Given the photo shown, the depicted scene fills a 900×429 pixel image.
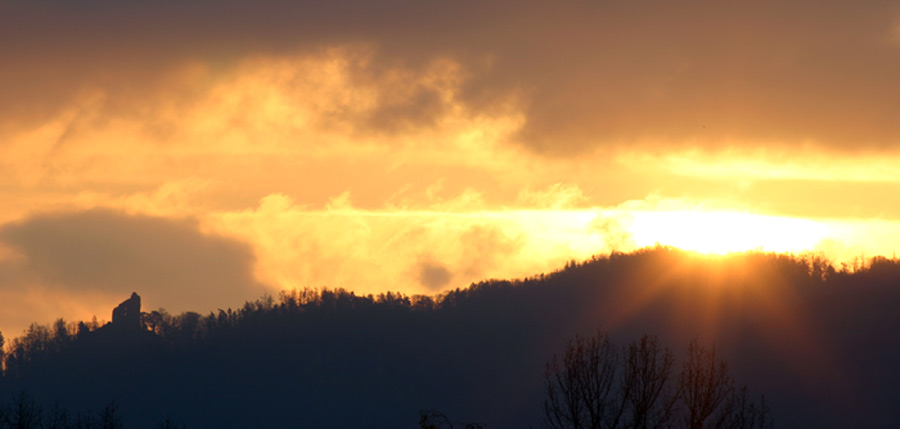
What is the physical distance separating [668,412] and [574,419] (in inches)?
187

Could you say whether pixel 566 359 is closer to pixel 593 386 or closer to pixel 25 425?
pixel 593 386

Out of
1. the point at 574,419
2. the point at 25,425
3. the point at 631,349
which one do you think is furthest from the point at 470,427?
the point at 25,425

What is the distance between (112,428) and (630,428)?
77.1 m

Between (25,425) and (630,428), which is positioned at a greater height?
(25,425)

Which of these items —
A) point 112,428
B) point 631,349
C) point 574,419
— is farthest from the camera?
point 112,428

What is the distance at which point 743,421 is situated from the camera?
59.0 meters

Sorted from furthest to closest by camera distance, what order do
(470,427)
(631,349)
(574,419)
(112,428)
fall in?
(112,428) < (631,349) < (574,419) < (470,427)

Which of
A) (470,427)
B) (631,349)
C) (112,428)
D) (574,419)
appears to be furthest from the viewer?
(112,428)

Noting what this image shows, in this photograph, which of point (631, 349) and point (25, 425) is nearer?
point (631, 349)

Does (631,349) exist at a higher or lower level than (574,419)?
higher

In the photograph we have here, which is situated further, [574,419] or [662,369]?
[662,369]

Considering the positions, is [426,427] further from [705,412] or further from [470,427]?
[705,412]

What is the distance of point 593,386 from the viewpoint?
53.7 meters

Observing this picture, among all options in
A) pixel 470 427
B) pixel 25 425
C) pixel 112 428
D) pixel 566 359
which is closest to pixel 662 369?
pixel 566 359
